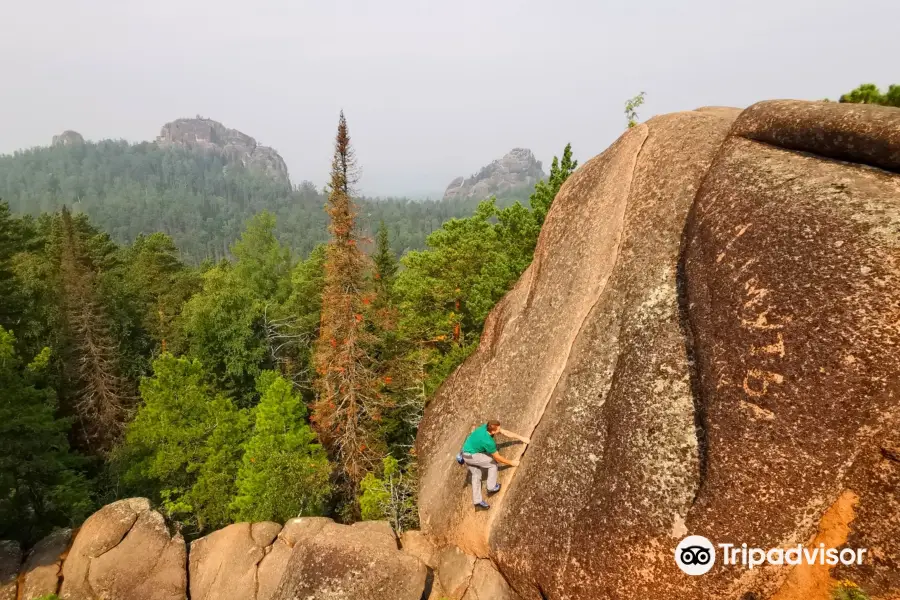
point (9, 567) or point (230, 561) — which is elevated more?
point (9, 567)

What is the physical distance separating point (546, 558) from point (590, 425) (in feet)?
8.64

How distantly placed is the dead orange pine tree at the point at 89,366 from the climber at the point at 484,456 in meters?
27.7

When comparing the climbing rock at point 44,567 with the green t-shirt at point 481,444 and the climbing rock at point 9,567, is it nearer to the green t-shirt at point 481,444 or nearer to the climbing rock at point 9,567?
the climbing rock at point 9,567

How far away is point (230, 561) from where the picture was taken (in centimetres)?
1385

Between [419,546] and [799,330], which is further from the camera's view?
[419,546]

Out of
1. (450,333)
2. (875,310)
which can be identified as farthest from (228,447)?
(875,310)

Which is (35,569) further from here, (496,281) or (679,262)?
(679,262)

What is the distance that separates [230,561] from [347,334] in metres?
8.52

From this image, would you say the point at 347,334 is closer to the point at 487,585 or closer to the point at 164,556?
the point at 164,556

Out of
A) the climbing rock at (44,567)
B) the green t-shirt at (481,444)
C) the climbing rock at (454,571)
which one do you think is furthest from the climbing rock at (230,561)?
the green t-shirt at (481,444)

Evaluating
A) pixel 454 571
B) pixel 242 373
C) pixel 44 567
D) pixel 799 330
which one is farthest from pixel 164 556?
pixel 799 330

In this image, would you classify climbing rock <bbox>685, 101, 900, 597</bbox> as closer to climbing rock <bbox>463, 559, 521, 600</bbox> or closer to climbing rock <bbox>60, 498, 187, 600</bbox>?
climbing rock <bbox>463, 559, 521, 600</bbox>

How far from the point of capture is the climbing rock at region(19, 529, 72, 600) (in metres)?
13.3

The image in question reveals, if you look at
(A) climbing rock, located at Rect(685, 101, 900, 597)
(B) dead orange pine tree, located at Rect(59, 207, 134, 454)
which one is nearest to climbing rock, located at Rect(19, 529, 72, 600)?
(B) dead orange pine tree, located at Rect(59, 207, 134, 454)
